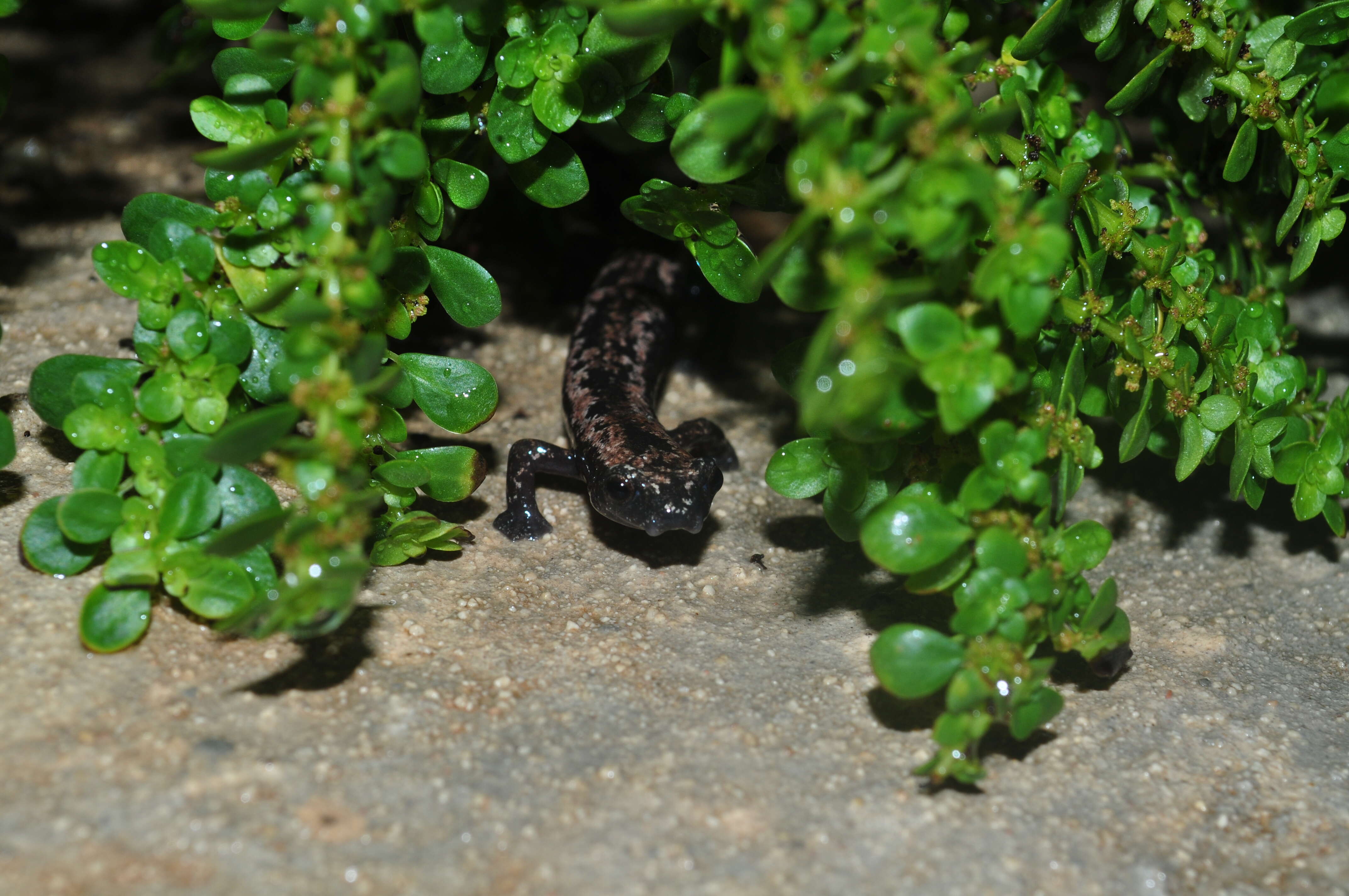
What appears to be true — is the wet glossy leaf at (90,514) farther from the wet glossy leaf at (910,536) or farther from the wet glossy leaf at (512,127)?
the wet glossy leaf at (910,536)

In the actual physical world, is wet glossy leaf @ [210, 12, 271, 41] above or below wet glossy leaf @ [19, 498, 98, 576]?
above

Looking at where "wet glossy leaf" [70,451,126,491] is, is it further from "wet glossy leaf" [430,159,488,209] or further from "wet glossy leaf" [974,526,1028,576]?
"wet glossy leaf" [974,526,1028,576]

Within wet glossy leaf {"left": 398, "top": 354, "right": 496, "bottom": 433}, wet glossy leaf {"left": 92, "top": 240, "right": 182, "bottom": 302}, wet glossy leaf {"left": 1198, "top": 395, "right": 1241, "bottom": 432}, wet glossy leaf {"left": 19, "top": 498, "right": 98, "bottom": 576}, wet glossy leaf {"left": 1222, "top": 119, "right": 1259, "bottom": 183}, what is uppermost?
wet glossy leaf {"left": 1222, "top": 119, "right": 1259, "bottom": 183}

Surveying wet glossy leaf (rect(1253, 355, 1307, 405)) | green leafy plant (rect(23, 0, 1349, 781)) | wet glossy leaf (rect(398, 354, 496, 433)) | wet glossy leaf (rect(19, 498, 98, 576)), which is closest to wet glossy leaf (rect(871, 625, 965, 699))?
green leafy plant (rect(23, 0, 1349, 781))

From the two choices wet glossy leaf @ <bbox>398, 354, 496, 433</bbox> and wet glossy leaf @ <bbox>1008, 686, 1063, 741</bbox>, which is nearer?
wet glossy leaf @ <bbox>1008, 686, 1063, 741</bbox>

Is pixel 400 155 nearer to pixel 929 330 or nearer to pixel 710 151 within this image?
pixel 710 151

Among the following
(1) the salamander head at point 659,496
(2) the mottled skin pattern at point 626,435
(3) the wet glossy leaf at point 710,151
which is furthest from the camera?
(2) the mottled skin pattern at point 626,435

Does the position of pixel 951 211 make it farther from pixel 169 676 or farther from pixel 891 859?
pixel 169 676

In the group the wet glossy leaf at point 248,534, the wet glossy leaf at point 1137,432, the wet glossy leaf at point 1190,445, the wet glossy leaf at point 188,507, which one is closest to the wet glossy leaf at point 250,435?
the wet glossy leaf at point 248,534
